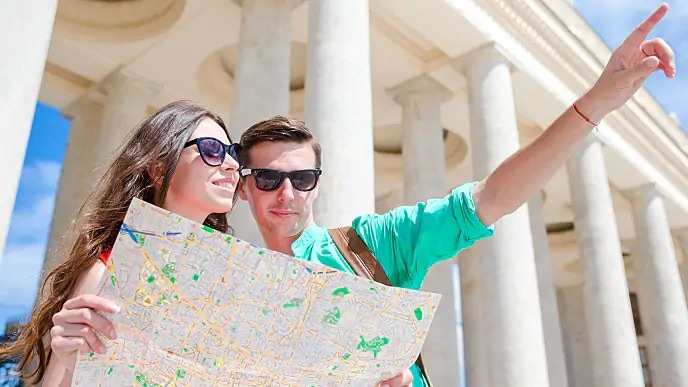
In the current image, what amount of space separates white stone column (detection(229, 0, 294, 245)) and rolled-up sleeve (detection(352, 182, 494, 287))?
1053cm

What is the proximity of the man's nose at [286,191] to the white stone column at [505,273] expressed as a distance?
19726 millimetres

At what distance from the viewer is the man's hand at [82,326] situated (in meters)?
3.53

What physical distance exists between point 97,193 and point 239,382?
218 cm

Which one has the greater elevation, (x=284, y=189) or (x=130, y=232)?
(x=284, y=189)

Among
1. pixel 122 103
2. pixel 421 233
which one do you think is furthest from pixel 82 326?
pixel 122 103

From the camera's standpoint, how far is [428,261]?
A: 16.6 feet

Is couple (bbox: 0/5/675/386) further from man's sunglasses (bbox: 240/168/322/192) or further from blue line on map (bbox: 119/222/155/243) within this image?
blue line on map (bbox: 119/222/155/243)

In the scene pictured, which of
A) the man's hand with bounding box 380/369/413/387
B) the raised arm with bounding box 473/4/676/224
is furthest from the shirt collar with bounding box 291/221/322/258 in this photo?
the man's hand with bounding box 380/369/413/387

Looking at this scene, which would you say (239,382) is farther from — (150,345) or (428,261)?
(428,261)

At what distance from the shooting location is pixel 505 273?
2391 centimetres

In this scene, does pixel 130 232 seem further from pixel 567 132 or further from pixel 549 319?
pixel 549 319

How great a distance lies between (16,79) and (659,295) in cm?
3916

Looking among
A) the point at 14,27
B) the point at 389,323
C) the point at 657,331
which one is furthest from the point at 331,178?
the point at 657,331

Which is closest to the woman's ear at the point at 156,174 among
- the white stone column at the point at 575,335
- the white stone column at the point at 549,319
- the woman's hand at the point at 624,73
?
the woman's hand at the point at 624,73
